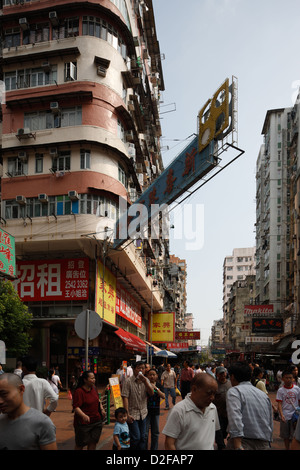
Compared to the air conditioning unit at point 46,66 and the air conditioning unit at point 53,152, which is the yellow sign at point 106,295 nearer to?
the air conditioning unit at point 53,152

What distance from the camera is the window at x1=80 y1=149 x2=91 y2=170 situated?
2586 centimetres

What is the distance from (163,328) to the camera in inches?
2015

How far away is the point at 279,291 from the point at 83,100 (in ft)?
145

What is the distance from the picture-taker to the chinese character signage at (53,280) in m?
25.8

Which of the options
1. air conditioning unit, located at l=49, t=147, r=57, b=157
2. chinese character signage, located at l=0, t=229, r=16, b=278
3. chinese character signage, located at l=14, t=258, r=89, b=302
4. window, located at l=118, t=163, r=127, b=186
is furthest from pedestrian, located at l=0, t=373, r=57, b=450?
window, located at l=118, t=163, r=127, b=186

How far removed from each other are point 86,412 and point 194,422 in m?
3.56

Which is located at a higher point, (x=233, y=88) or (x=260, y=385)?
(x=233, y=88)

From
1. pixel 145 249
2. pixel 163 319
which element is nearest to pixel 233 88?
pixel 145 249

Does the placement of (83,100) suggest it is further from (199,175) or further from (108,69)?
(199,175)

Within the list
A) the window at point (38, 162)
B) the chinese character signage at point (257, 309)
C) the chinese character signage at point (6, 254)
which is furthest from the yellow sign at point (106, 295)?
the chinese character signage at point (257, 309)

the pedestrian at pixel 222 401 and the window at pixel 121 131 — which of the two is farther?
the window at pixel 121 131

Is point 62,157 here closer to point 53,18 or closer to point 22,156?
point 22,156

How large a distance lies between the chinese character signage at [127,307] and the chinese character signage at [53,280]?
555cm
